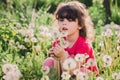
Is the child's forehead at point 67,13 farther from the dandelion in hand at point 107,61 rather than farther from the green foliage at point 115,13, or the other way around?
the green foliage at point 115,13

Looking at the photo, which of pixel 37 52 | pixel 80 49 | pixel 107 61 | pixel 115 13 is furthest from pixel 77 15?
pixel 115 13

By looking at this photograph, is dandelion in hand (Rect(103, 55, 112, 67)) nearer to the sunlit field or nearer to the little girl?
the sunlit field

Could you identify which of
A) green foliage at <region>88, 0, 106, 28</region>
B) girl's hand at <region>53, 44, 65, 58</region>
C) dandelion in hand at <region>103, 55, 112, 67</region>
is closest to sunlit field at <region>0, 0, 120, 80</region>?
dandelion in hand at <region>103, 55, 112, 67</region>

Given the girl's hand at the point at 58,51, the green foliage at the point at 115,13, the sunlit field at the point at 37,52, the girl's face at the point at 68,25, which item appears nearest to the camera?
the sunlit field at the point at 37,52

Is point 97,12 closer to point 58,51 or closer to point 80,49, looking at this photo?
point 80,49

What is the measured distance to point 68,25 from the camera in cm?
382

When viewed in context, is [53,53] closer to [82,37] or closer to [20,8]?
[82,37]

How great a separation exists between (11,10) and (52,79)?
3323mm

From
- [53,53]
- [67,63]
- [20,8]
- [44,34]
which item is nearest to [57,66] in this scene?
[53,53]

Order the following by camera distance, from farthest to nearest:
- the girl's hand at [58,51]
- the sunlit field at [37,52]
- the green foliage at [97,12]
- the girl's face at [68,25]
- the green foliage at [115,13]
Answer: the green foliage at [97,12] < the green foliage at [115,13] < the girl's face at [68,25] < the girl's hand at [58,51] < the sunlit field at [37,52]

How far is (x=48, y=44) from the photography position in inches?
189

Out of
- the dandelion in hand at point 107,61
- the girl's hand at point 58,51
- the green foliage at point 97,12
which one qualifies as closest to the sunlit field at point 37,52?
the dandelion in hand at point 107,61

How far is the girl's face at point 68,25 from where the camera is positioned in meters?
3.81

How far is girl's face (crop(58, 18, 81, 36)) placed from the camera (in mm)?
3807
